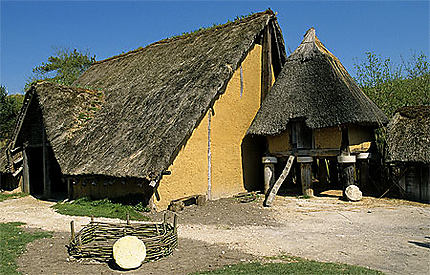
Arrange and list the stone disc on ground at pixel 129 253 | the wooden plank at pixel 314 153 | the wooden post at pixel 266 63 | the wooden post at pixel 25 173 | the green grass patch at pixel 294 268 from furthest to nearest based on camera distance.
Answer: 1. the wooden post at pixel 25 173
2. the wooden post at pixel 266 63
3. the wooden plank at pixel 314 153
4. the stone disc on ground at pixel 129 253
5. the green grass patch at pixel 294 268

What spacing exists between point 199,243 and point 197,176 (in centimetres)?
486

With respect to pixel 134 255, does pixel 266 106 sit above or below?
above

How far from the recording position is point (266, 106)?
14359mm

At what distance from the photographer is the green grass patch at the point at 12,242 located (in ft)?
20.7

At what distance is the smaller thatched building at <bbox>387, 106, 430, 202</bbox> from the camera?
12.2 metres

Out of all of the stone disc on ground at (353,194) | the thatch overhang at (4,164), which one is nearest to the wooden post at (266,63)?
the stone disc on ground at (353,194)

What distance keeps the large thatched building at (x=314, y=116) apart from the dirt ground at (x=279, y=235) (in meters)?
1.85

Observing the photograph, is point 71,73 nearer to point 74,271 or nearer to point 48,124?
point 48,124

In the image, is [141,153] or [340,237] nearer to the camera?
[340,237]

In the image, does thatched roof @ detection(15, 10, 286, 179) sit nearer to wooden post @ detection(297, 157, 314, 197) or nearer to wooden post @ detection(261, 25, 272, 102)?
wooden post @ detection(261, 25, 272, 102)

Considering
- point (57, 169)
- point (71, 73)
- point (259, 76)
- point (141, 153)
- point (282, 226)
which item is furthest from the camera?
point (71, 73)

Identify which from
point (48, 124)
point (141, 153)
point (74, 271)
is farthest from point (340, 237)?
point (48, 124)

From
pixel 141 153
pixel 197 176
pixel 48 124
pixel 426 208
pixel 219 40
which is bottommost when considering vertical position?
pixel 426 208

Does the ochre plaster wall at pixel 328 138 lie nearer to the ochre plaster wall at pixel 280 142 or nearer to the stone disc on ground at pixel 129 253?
the ochre plaster wall at pixel 280 142
